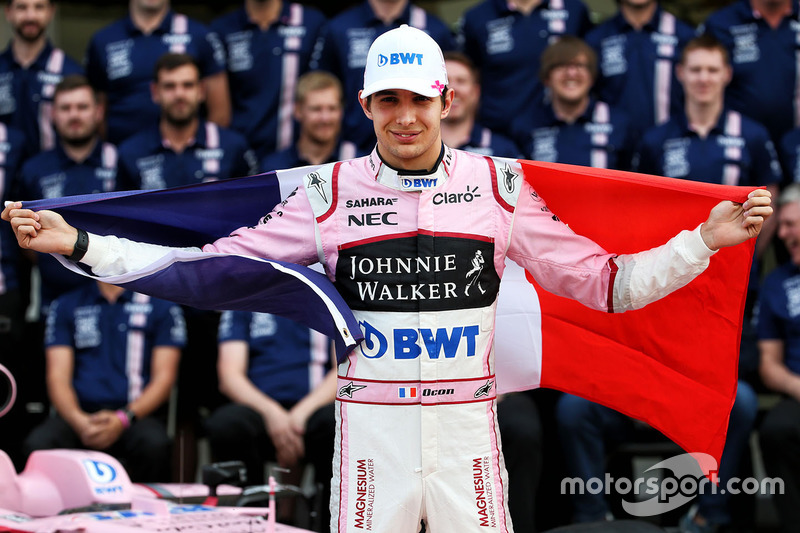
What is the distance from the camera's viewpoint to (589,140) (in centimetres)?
684

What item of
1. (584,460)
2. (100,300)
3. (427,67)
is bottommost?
(584,460)

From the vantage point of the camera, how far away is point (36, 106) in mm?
7625

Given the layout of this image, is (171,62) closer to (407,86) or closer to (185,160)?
(185,160)

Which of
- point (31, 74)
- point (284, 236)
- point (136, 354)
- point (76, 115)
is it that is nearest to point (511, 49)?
point (76, 115)

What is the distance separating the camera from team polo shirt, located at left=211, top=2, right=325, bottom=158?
7.49m

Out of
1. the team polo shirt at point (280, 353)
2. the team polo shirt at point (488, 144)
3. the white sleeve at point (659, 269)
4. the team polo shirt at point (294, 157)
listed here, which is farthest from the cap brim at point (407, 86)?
the team polo shirt at point (294, 157)

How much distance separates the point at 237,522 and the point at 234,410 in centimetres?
182

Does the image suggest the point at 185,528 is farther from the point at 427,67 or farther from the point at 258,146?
the point at 258,146

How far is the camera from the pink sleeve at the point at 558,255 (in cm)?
373

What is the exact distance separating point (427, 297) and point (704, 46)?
12.4 ft

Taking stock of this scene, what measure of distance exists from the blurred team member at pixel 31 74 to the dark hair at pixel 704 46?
406 centimetres

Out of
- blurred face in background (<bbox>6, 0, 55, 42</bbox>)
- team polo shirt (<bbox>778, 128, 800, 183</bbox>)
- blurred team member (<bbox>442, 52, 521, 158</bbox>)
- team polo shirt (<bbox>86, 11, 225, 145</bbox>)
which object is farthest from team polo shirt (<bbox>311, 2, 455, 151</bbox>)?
team polo shirt (<bbox>778, 128, 800, 183</bbox>)

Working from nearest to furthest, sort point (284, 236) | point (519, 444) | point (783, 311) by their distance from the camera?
point (284, 236), point (519, 444), point (783, 311)

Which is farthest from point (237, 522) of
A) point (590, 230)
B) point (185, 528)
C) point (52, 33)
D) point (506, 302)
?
point (52, 33)
